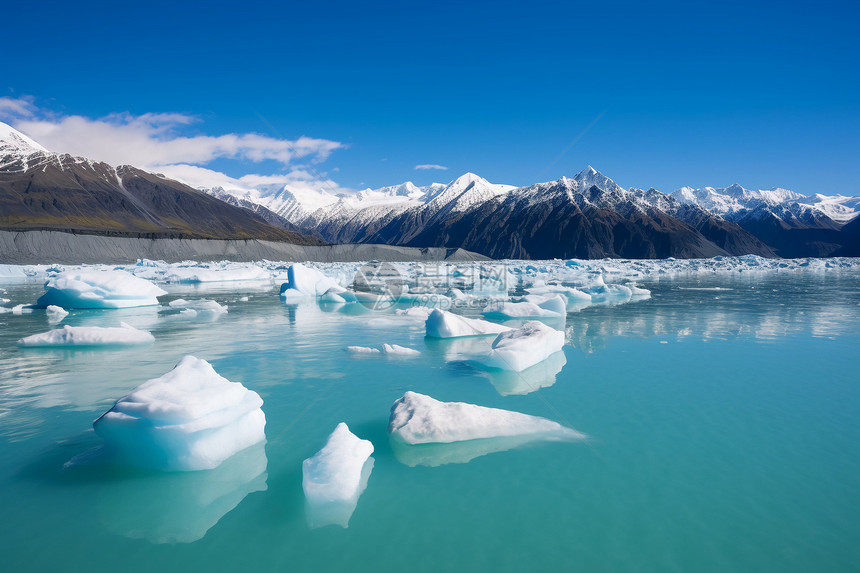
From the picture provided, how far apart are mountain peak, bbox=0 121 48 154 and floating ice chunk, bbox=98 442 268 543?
172 metres

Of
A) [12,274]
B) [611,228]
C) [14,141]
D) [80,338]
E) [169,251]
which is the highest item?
[14,141]

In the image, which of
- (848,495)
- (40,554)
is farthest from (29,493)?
(848,495)

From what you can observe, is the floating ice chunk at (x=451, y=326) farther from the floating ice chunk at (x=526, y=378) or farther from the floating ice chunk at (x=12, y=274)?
the floating ice chunk at (x=12, y=274)

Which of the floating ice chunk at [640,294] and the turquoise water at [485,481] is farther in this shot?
the floating ice chunk at [640,294]

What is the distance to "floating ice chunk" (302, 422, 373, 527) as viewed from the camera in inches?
151

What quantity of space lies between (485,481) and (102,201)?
136 meters

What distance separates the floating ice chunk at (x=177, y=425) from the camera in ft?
14.6

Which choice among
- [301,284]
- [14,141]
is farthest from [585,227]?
[14,141]

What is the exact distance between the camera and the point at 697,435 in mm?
5422

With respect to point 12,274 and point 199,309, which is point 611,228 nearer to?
point 12,274

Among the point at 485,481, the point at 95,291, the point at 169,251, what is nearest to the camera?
the point at 485,481

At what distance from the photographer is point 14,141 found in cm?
13675

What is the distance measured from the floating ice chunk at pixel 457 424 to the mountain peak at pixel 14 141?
172297 millimetres

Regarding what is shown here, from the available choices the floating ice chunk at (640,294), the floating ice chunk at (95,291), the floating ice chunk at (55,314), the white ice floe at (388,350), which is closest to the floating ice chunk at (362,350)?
the white ice floe at (388,350)
